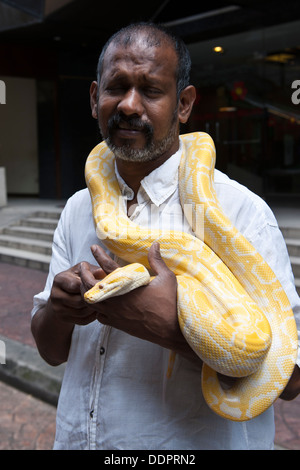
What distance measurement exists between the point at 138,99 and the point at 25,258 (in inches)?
335

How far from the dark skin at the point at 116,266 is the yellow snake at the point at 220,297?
0.05 metres

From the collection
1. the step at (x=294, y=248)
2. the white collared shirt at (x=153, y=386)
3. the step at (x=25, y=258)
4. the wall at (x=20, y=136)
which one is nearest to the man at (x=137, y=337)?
the white collared shirt at (x=153, y=386)

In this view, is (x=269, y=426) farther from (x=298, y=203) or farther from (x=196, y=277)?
(x=298, y=203)

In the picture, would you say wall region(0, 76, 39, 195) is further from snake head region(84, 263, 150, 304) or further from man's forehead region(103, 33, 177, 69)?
snake head region(84, 263, 150, 304)

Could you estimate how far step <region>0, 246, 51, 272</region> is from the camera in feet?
30.7

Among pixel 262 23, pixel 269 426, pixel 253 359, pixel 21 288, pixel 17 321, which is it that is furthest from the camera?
pixel 262 23

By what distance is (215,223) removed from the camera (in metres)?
1.59

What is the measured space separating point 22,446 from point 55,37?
1164 centimetres

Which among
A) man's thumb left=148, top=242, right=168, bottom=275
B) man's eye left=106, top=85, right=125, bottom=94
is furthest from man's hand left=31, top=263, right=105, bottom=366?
man's eye left=106, top=85, right=125, bottom=94

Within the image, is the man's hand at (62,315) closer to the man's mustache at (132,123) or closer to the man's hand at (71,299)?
the man's hand at (71,299)

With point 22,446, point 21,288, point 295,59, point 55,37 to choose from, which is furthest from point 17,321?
point 55,37

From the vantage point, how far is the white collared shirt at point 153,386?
1.57 m

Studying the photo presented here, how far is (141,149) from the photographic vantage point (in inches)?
64.6

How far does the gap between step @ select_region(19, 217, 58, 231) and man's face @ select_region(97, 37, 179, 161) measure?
32.1 ft
